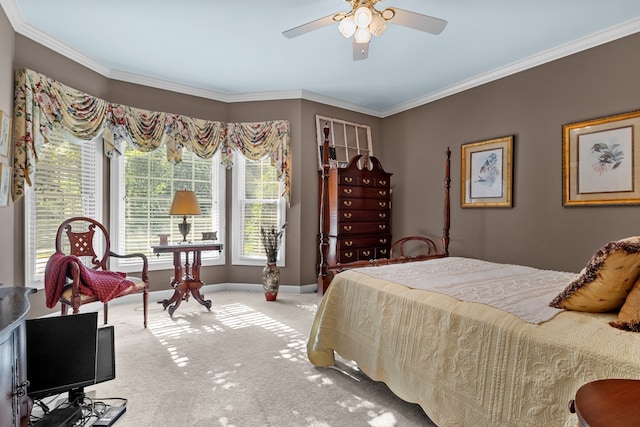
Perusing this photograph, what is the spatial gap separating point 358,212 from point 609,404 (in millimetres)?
3519

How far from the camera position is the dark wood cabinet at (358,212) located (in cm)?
405

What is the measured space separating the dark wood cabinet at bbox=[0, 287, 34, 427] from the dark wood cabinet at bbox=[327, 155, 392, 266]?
2766mm

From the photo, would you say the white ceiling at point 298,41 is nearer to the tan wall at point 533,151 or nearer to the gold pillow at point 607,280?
the tan wall at point 533,151

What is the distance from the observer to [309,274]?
4605mm

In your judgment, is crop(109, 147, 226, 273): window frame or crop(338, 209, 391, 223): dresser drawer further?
crop(338, 209, 391, 223): dresser drawer

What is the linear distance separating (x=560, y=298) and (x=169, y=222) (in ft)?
13.4

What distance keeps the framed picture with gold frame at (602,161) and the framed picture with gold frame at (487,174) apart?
53 cm

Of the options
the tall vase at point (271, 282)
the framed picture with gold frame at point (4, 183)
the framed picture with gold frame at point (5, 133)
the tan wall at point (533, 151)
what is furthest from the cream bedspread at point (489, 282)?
the framed picture with gold frame at point (5, 133)

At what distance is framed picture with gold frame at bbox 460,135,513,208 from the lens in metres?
3.57

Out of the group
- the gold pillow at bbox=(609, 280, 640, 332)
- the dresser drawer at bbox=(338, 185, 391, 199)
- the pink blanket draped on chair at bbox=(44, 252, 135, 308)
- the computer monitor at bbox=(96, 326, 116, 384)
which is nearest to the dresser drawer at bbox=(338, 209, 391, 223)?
the dresser drawer at bbox=(338, 185, 391, 199)

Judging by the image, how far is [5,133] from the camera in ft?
8.54

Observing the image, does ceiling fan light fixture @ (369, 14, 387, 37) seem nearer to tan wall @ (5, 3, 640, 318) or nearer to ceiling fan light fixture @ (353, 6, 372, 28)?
ceiling fan light fixture @ (353, 6, 372, 28)

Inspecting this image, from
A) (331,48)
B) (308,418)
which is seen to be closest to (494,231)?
(331,48)

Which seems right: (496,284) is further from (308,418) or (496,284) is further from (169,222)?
(169,222)
